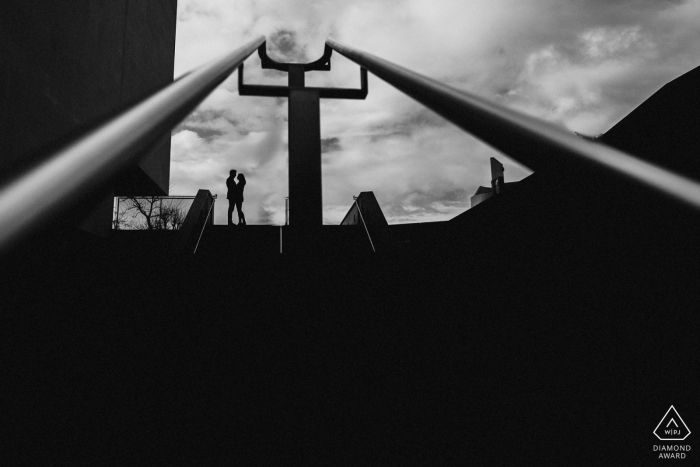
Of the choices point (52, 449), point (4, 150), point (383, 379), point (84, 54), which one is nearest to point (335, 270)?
point (383, 379)

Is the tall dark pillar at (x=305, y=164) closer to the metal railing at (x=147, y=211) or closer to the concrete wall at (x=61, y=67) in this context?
the concrete wall at (x=61, y=67)

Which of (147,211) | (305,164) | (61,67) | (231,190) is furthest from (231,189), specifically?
(147,211)

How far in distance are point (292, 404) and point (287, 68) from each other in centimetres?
334

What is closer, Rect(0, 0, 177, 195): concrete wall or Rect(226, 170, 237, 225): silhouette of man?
Rect(0, 0, 177, 195): concrete wall

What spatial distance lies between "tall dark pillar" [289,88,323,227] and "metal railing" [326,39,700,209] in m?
1.97

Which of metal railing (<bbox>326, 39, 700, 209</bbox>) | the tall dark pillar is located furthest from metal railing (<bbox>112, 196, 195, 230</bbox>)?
metal railing (<bbox>326, 39, 700, 209</bbox>)

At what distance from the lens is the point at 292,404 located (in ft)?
3.70

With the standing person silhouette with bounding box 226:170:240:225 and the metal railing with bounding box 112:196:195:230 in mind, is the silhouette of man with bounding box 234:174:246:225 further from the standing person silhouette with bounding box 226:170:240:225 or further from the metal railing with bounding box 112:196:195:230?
the metal railing with bounding box 112:196:195:230

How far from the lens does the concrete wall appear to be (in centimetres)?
332

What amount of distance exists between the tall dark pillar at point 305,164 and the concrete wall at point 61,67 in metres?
1.08

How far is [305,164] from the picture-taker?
3.36m

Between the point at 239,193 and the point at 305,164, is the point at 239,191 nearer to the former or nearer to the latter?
the point at 239,193

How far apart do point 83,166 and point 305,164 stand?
2.74 m

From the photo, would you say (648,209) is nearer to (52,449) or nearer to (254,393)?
(254,393)
